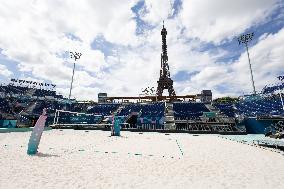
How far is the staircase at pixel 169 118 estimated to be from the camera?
38969 mm

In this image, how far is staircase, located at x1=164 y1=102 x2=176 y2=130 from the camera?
39.0 metres

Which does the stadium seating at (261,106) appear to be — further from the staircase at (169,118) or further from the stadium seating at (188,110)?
the staircase at (169,118)

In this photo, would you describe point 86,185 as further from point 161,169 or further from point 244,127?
point 244,127

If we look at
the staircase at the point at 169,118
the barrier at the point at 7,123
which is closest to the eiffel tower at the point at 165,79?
the staircase at the point at 169,118

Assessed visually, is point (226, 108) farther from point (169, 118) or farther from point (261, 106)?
point (169, 118)

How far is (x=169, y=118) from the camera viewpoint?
146 feet

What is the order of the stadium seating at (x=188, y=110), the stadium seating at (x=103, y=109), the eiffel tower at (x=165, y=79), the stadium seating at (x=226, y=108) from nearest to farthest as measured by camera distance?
the stadium seating at (x=188, y=110)
the stadium seating at (x=226, y=108)
the stadium seating at (x=103, y=109)
the eiffel tower at (x=165, y=79)

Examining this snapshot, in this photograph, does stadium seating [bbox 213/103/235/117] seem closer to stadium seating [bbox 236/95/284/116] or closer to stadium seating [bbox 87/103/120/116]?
stadium seating [bbox 236/95/284/116]

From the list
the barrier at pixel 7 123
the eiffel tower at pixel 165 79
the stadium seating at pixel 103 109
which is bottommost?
the barrier at pixel 7 123

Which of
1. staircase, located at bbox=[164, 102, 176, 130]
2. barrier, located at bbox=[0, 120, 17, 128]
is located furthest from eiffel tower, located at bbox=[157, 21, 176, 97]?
barrier, located at bbox=[0, 120, 17, 128]

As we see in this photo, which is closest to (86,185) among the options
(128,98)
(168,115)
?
(168,115)

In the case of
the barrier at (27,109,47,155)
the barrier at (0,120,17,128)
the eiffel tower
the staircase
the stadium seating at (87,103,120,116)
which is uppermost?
A: the eiffel tower

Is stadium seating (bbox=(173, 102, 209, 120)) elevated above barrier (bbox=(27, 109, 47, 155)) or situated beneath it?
elevated above

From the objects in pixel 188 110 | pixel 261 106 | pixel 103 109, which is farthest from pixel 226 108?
pixel 103 109
